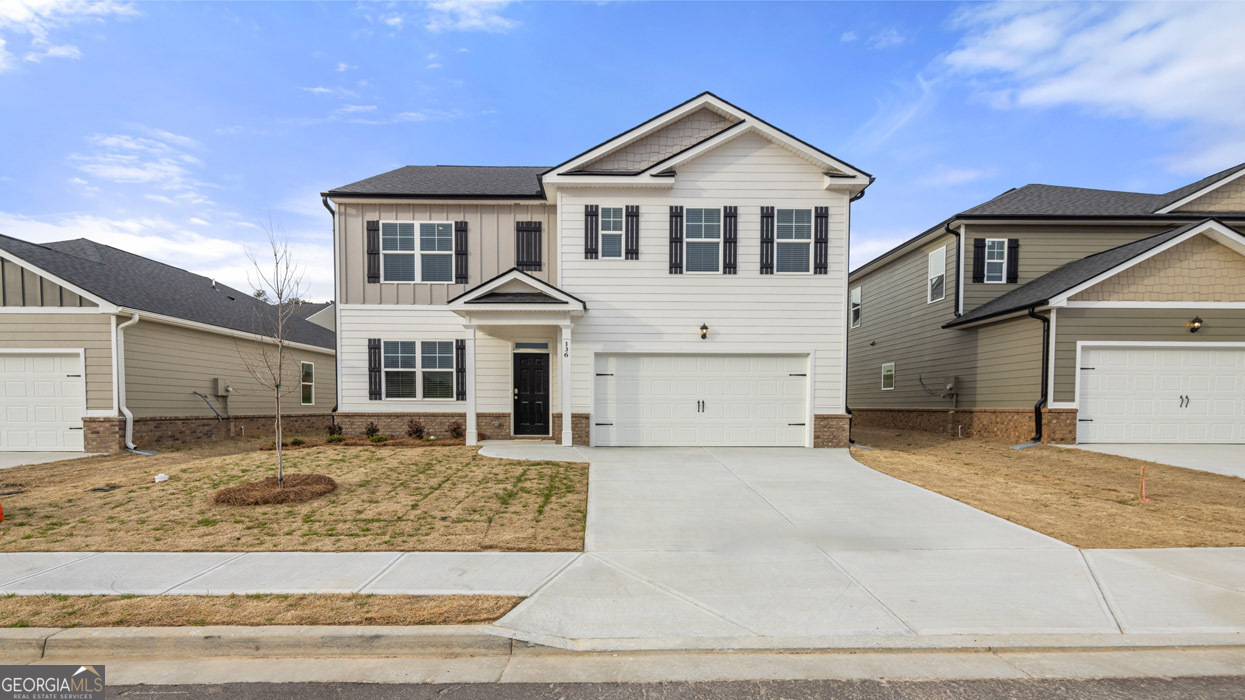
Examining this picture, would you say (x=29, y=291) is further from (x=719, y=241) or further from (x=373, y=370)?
(x=719, y=241)

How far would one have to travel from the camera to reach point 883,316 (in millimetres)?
21344

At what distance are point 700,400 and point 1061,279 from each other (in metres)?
9.66

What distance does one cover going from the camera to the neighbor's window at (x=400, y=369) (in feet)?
45.8

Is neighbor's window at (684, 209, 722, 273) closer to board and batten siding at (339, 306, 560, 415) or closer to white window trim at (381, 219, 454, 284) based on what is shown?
board and batten siding at (339, 306, 560, 415)

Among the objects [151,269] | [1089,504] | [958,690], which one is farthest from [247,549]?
[151,269]

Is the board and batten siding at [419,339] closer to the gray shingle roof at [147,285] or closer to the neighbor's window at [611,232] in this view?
the neighbor's window at [611,232]

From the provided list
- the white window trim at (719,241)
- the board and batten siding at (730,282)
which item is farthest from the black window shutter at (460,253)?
the white window trim at (719,241)

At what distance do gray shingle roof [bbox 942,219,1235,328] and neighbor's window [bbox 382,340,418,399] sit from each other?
14673mm

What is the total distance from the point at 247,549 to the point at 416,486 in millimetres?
2817

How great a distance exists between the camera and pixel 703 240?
13016 mm

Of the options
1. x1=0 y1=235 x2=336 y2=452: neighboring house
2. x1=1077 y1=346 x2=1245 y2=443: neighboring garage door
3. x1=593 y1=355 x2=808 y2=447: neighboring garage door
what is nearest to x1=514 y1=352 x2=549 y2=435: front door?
x1=593 y1=355 x2=808 y2=447: neighboring garage door

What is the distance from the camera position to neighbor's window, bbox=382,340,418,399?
13945 mm

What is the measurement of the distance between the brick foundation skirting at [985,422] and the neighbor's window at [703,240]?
27.2 feet

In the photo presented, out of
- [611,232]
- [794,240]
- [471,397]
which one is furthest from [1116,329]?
[471,397]
